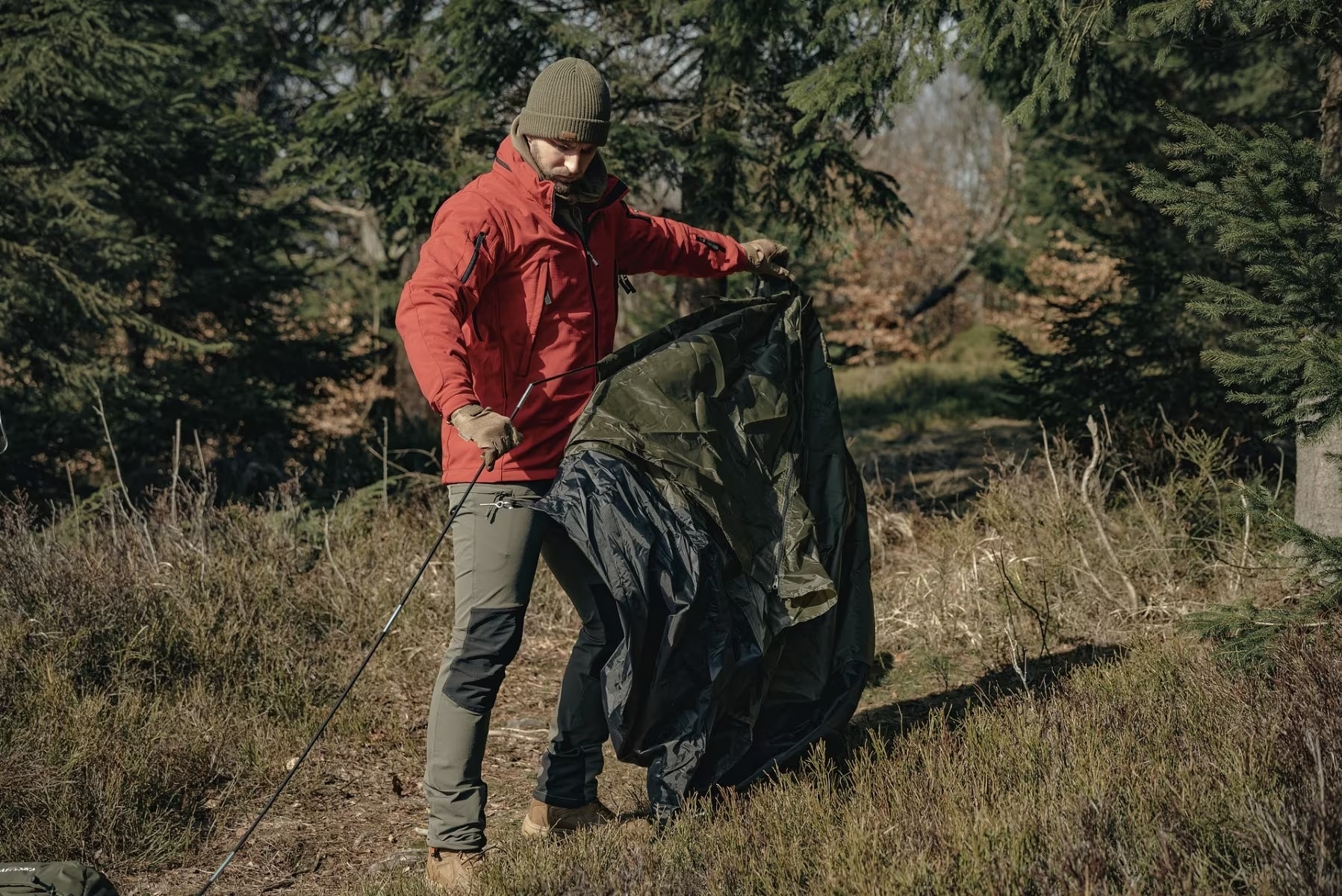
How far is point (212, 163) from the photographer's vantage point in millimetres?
10594

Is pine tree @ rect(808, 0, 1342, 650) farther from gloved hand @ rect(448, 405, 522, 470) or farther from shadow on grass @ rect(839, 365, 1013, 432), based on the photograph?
shadow on grass @ rect(839, 365, 1013, 432)

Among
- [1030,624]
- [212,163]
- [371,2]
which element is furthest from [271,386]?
[1030,624]

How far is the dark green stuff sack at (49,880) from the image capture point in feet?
10.6

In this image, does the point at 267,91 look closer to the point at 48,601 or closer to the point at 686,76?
the point at 686,76

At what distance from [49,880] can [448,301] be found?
1.92 metres

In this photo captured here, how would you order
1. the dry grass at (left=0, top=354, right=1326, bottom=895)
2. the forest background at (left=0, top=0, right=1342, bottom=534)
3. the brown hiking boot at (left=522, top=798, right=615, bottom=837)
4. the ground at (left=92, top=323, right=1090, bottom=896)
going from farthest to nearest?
1. the forest background at (left=0, top=0, right=1342, bottom=534)
2. the ground at (left=92, top=323, right=1090, bottom=896)
3. the brown hiking boot at (left=522, top=798, right=615, bottom=837)
4. the dry grass at (left=0, top=354, right=1326, bottom=895)

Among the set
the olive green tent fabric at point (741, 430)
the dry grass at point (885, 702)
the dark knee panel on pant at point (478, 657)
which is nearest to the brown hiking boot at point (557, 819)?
the dry grass at point (885, 702)

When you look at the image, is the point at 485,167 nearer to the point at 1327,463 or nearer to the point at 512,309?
the point at 512,309

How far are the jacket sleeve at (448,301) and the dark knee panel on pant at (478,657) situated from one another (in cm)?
65

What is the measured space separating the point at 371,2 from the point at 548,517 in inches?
268

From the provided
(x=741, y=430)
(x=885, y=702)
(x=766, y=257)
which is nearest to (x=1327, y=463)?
(x=885, y=702)

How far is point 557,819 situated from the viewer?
3928 millimetres

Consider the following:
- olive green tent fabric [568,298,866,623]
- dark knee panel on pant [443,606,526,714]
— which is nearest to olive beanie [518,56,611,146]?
olive green tent fabric [568,298,866,623]

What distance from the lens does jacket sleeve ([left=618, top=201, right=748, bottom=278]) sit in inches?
157
